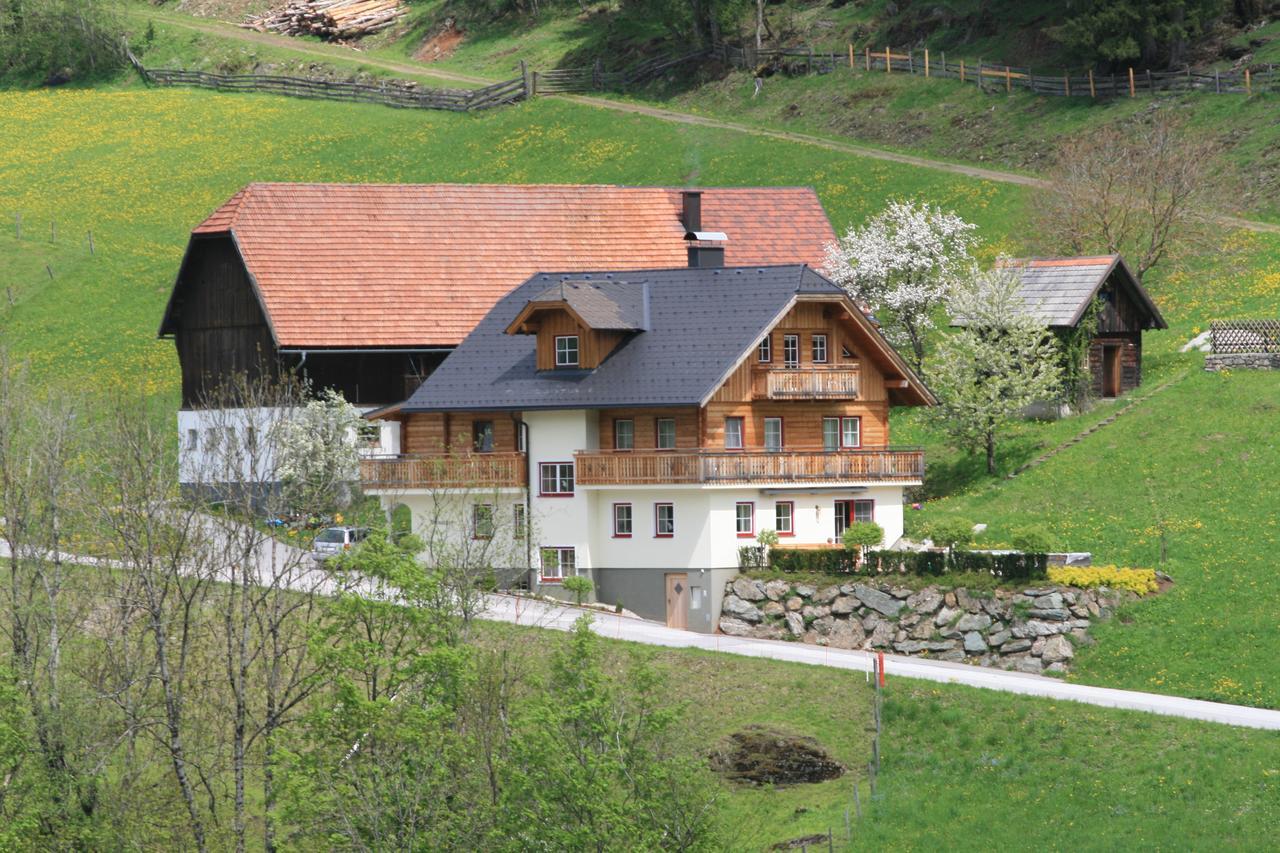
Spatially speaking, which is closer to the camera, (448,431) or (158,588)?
(158,588)

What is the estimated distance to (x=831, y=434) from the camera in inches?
2303

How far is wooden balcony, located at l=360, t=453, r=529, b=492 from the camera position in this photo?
2251 inches

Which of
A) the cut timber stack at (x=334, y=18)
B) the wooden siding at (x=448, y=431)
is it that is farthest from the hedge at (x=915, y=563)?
the cut timber stack at (x=334, y=18)

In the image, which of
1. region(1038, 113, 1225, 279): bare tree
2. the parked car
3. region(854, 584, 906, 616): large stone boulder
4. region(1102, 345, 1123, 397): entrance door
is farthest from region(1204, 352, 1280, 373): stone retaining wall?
A: the parked car

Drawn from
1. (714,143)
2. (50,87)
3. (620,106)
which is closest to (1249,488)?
(714,143)

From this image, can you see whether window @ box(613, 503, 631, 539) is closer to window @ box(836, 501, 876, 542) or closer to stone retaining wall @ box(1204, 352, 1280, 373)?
window @ box(836, 501, 876, 542)

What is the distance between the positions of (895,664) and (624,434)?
10.7m

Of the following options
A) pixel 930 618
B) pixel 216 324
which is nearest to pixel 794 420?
pixel 930 618

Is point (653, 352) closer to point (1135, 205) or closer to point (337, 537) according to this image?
point (337, 537)

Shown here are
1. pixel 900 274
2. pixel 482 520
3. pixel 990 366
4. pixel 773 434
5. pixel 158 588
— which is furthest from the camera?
pixel 900 274

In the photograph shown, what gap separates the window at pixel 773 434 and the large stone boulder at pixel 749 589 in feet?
14.5

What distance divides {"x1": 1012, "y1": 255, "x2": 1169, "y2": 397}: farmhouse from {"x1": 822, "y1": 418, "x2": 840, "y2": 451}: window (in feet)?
31.8

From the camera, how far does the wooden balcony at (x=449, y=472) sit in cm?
5719

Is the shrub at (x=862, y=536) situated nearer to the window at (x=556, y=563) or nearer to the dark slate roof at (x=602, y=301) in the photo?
the window at (x=556, y=563)
